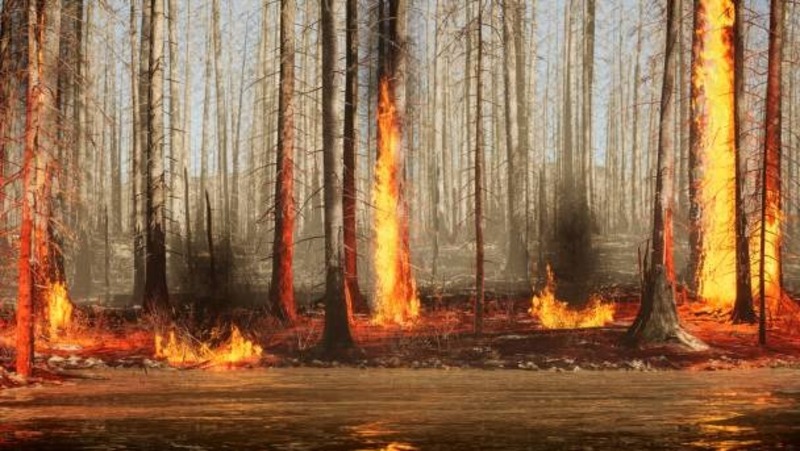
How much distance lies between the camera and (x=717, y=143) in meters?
22.0

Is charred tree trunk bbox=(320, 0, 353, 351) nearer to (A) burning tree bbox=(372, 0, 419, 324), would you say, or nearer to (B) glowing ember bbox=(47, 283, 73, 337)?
(A) burning tree bbox=(372, 0, 419, 324)

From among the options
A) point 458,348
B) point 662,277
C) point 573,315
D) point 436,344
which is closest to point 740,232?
point 662,277

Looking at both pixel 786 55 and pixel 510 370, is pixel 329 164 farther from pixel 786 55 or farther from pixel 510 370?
pixel 786 55

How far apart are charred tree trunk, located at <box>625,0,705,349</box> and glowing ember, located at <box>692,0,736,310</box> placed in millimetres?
2753

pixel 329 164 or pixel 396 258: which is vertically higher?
pixel 329 164

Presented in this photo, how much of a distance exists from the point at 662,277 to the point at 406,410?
7.83m

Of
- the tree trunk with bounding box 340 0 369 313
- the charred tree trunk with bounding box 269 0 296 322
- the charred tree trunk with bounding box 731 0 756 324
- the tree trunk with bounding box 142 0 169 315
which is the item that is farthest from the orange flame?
the tree trunk with bounding box 142 0 169 315

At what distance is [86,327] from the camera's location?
71.3 ft

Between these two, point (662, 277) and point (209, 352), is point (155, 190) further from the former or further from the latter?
point (662, 277)

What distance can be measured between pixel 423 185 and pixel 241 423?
1665 inches

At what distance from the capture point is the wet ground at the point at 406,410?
32.8 feet

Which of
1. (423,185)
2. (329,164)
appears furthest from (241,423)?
(423,185)

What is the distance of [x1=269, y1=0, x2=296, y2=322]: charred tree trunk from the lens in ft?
72.5

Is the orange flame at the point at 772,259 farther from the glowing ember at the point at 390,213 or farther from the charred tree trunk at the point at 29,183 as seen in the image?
the charred tree trunk at the point at 29,183
